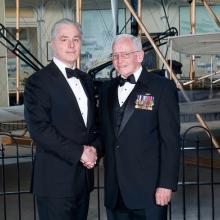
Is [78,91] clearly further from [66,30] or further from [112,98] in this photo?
[66,30]

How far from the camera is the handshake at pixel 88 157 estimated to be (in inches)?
115

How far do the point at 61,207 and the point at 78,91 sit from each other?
0.63 m

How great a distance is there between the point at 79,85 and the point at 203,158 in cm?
606

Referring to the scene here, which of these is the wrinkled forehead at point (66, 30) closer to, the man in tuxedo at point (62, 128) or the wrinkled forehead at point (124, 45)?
the man in tuxedo at point (62, 128)

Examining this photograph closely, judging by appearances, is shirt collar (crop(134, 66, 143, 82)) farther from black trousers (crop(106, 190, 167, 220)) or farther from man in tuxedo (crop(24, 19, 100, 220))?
black trousers (crop(106, 190, 167, 220))

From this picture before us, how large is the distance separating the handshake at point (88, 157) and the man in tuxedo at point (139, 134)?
16cm

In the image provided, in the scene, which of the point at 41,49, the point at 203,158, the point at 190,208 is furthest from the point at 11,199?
the point at 41,49

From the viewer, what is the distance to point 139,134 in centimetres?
302

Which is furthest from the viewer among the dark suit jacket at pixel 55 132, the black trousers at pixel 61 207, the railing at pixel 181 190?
the railing at pixel 181 190

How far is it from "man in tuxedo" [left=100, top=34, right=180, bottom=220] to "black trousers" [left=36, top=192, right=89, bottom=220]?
0.20m

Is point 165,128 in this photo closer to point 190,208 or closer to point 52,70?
point 52,70

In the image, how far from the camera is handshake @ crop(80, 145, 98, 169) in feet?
9.61

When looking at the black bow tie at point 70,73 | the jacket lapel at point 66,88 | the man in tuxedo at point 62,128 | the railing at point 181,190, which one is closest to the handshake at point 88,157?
the man in tuxedo at point 62,128

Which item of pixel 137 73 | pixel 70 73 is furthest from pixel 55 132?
pixel 137 73
